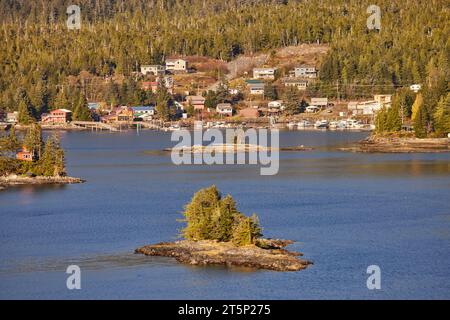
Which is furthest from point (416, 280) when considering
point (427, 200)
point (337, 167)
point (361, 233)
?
point (337, 167)

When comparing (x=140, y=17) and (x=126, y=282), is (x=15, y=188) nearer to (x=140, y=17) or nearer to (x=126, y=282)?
(x=126, y=282)

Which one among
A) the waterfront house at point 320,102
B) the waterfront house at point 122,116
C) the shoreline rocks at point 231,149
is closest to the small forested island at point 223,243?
the shoreline rocks at point 231,149

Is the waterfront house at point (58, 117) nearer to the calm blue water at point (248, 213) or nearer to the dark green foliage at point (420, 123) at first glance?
the calm blue water at point (248, 213)

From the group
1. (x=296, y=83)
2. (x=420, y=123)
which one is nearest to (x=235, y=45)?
(x=296, y=83)

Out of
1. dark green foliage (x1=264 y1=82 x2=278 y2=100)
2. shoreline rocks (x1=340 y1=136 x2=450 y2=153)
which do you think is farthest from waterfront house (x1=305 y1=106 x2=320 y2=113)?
shoreline rocks (x1=340 y1=136 x2=450 y2=153)

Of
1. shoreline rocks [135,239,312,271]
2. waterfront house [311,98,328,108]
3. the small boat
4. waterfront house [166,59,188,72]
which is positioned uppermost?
waterfront house [166,59,188,72]

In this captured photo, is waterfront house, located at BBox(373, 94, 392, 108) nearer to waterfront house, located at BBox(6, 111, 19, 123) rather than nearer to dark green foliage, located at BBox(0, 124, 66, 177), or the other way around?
waterfront house, located at BBox(6, 111, 19, 123)
